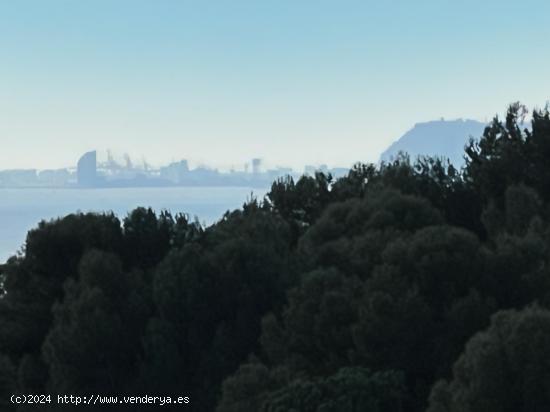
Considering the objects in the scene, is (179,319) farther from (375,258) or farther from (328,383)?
(328,383)

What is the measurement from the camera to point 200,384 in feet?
85.4

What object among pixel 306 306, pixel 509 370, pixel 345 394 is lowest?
pixel 345 394

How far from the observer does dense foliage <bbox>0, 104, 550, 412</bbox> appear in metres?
19.6

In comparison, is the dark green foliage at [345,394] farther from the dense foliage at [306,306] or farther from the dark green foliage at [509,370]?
the dark green foliage at [509,370]

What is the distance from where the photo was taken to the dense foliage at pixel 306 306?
19594mm

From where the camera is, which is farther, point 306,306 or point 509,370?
point 306,306

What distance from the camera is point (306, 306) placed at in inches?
919

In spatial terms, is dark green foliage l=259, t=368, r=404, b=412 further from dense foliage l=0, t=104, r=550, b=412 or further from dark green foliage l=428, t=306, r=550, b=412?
dark green foliage l=428, t=306, r=550, b=412

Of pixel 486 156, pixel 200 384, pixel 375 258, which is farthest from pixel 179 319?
pixel 486 156

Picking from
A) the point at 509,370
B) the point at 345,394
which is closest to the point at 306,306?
the point at 345,394

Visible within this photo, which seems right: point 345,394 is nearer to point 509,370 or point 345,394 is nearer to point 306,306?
point 509,370

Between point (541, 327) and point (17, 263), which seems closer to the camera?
point (541, 327)

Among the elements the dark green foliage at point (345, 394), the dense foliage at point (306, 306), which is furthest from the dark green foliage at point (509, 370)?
the dark green foliage at point (345, 394)

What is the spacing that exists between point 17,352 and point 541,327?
1949cm
